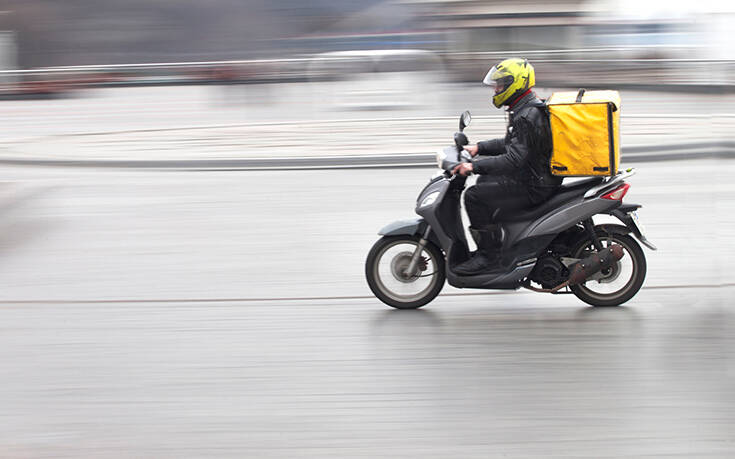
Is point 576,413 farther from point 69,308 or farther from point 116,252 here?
point 116,252

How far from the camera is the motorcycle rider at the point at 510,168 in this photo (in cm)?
566

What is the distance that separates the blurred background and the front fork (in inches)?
10.9

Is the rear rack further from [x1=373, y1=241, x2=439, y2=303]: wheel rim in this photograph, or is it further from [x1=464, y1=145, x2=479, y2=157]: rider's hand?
[x1=373, y1=241, x2=439, y2=303]: wheel rim

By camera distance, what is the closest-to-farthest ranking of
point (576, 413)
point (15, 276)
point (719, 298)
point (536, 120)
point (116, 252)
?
point (576, 413)
point (536, 120)
point (719, 298)
point (15, 276)
point (116, 252)

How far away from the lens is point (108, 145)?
1505 centimetres

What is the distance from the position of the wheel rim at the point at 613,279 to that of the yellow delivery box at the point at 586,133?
0.56 metres

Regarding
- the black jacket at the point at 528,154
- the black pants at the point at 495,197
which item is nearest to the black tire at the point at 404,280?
the black pants at the point at 495,197

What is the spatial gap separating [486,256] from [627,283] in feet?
2.93

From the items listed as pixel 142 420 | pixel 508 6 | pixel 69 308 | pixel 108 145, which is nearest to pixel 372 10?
pixel 508 6

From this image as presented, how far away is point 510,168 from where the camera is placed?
572cm

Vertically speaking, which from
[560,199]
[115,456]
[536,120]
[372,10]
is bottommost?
[115,456]

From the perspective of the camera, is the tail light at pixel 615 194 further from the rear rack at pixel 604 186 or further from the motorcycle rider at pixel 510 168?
the motorcycle rider at pixel 510 168

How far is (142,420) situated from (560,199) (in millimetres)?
2861

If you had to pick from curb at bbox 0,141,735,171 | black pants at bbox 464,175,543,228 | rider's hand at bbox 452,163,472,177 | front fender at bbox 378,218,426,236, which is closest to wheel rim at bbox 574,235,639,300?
black pants at bbox 464,175,543,228
